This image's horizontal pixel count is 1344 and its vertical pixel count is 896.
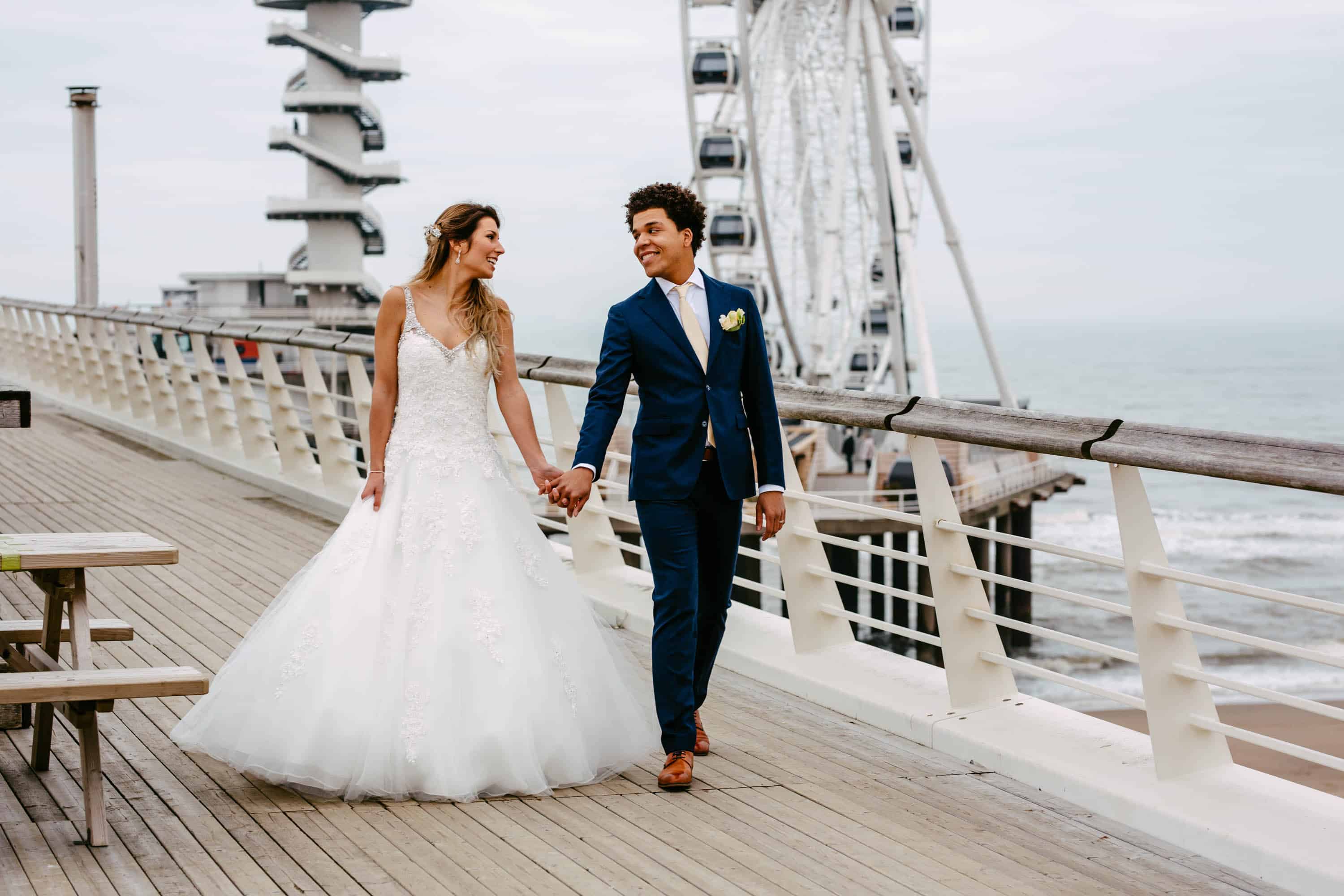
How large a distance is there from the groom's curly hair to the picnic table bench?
1356mm

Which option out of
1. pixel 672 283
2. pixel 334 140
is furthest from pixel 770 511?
pixel 334 140

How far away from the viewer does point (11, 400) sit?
4.28 meters

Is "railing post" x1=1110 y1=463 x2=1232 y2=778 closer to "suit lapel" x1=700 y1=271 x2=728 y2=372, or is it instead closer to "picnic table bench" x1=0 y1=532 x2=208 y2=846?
"suit lapel" x1=700 y1=271 x2=728 y2=372

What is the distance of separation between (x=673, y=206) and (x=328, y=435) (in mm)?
5392

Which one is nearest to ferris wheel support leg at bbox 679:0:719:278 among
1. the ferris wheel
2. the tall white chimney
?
the ferris wheel

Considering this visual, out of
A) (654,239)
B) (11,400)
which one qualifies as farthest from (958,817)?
(11,400)

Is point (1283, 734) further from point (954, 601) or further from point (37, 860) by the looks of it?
point (37, 860)

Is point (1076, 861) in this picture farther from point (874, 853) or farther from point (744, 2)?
point (744, 2)

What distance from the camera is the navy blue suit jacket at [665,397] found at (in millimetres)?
3768

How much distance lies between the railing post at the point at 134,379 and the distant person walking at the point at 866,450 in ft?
84.7

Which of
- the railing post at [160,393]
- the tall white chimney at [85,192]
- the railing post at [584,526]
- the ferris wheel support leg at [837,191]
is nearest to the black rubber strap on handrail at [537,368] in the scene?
the railing post at [584,526]

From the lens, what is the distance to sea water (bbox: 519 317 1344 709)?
2244cm

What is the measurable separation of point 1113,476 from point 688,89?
105 feet

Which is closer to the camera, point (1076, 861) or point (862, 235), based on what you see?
point (1076, 861)
